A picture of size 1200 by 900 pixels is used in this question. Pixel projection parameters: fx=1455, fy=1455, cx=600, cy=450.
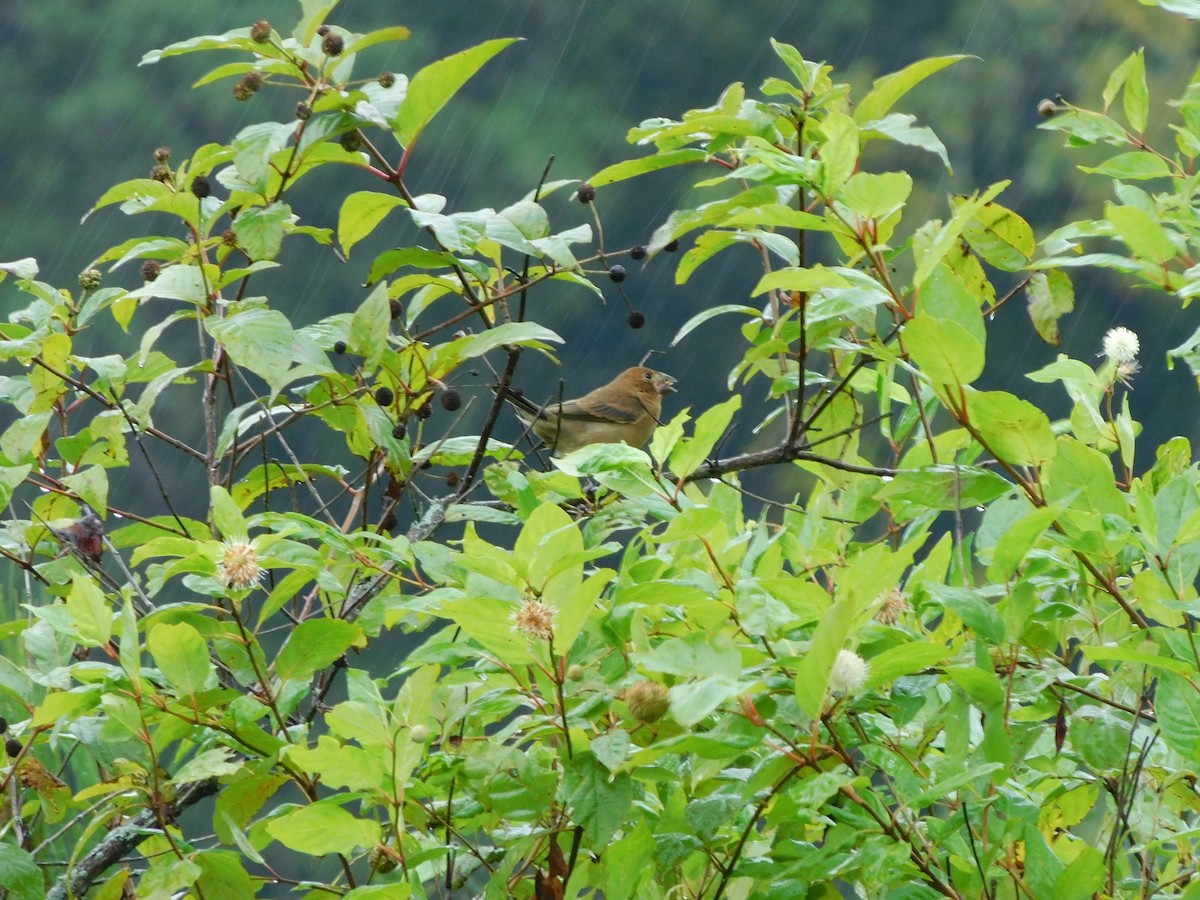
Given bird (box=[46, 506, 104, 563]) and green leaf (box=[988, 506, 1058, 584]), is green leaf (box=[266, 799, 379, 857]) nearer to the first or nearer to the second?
green leaf (box=[988, 506, 1058, 584])

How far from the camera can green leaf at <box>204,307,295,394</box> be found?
1.56 m

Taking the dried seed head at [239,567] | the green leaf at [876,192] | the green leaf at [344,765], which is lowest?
the green leaf at [344,765]

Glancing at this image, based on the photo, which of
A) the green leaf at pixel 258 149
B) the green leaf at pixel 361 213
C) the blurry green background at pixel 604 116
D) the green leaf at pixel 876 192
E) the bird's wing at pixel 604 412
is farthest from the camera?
the blurry green background at pixel 604 116

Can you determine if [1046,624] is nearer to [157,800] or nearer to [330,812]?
[330,812]

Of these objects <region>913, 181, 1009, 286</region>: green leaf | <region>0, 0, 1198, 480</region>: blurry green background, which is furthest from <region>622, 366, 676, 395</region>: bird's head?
<region>913, 181, 1009, 286</region>: green leaf

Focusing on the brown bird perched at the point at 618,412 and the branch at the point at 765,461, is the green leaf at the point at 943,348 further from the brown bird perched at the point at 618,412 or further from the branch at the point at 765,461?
the brown bird perched at the point at 618,412

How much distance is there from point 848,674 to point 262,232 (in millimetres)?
917

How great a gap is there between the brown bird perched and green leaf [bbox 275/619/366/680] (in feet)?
10.9

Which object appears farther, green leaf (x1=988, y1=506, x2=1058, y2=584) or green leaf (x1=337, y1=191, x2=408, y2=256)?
green leaf (x1=337, y1=191, x2=408, y2=256)

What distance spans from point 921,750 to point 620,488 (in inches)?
14.8

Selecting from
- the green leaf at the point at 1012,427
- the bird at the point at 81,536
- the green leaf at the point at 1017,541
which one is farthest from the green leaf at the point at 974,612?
the bird at the point at 81,536

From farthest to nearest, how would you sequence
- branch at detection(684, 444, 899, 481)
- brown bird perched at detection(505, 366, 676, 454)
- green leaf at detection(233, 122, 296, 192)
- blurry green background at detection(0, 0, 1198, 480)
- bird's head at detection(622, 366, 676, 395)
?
blurry green background at detection(0, 0, 1198, 480)
bird's head at detection(622, 366, 676, 395)
brown bird perched at detection(505, 366, 676, 454)
branch at detection(684, 444, 899, 481)
green leaf at detection(233, 122, 296, 192)

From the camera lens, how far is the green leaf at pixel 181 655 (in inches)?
51.2

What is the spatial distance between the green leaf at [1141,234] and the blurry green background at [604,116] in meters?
5.99
